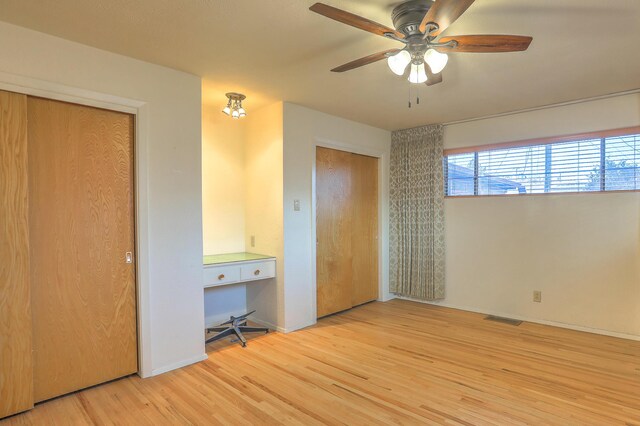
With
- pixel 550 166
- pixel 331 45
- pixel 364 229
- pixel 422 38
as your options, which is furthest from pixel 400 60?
pixel 364 229

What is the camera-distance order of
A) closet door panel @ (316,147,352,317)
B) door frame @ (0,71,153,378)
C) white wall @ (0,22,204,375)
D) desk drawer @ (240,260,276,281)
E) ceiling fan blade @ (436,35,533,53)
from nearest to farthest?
ceiling fan blade @ (436,35,533,53)
white wall @ (0,22,204,375)
door frame @ (0,71,153,378)
desk drawer @ (240,260,276,281)
closet door panel @ (316,147,352,317)

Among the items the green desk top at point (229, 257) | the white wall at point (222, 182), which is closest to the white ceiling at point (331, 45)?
the white wall at point (222, 182)

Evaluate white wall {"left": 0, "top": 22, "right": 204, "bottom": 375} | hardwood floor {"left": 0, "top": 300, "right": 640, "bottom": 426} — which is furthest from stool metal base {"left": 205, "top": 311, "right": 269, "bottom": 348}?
white wall {"left": 0, "top": 22, "right": 204, "bottom": 375}

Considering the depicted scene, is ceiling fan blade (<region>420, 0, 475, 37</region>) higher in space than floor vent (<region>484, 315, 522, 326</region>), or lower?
higher

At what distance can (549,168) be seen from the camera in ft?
12.8

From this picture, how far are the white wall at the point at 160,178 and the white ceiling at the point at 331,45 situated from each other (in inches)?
5.5

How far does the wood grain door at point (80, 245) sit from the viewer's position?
2312 millimetres

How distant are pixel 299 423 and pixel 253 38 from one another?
8.02 ft

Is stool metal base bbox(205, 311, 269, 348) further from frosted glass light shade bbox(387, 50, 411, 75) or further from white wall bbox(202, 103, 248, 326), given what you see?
frosted glass light shade bbox(387, 50, 411, 75)

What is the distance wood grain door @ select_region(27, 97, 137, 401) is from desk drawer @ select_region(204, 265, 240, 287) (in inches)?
27.3

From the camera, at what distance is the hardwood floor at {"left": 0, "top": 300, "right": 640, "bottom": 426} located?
7.21 feet

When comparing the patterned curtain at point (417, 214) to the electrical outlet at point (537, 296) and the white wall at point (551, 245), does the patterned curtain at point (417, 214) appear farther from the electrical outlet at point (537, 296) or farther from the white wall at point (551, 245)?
the electrical outlet at point (537, 296)

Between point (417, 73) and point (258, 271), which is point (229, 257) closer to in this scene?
point (258, 271)

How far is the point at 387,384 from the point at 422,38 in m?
2.32
